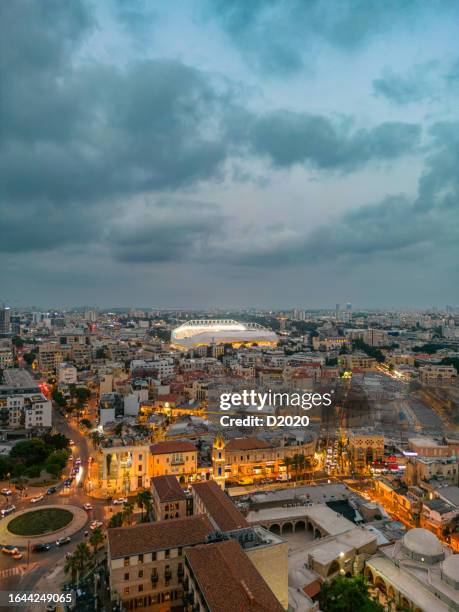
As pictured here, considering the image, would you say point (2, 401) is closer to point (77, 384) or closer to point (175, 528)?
point (77, 384)

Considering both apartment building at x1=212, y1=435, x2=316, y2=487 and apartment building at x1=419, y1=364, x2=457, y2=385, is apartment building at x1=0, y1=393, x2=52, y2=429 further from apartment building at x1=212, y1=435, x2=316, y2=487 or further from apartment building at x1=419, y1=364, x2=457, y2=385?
apartment building at x1=419, y1=364, x2=457, y2=385

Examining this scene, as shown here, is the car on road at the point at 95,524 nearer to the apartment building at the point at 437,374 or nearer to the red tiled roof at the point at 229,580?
the red tiled roof at the point at 229,580

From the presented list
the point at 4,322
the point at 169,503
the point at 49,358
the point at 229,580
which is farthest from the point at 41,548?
the point at 4,322

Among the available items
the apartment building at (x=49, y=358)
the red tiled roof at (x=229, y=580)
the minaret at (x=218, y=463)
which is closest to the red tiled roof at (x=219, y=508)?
the red tiled roof at (x=229, y=580)

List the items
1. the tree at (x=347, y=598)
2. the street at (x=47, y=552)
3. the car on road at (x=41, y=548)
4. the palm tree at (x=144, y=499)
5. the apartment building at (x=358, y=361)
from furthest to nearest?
the apartment building at (x=358, y=361), the palm tree at (x=144, y=499), the car on road at (x=41, y=548), the street at (x=47, y=552), the tree at (x=347, y=598)

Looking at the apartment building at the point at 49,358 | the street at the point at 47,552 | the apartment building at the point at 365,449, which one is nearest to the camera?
the street at the point at 47,552

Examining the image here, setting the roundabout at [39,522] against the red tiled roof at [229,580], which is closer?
the red tiled roof at [229,580]
